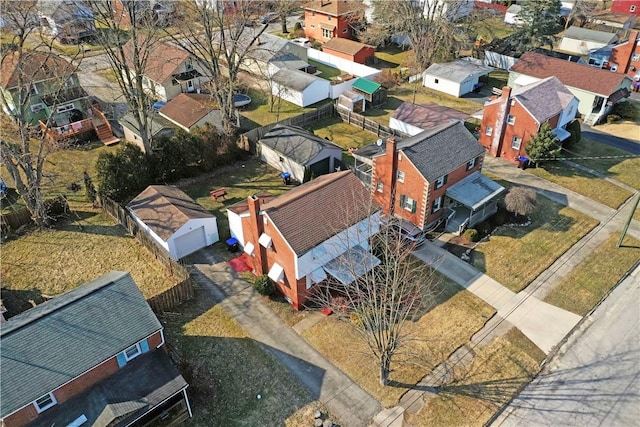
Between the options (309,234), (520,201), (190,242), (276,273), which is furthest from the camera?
(520,201)

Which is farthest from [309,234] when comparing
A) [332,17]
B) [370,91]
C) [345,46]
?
[332,17]

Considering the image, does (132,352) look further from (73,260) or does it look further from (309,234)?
(73,260)

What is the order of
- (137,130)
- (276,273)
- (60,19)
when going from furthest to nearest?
(60,19) < (137,130) < (276,273)

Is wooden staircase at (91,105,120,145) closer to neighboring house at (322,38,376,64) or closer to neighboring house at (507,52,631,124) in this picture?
neighboring house at (322,38,376,64)

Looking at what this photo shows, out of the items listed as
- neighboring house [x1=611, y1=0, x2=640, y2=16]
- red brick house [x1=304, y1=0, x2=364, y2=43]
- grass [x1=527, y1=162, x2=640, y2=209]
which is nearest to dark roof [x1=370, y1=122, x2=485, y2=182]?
A: grass [x1=527, y1=162, x2=640, y2=209]

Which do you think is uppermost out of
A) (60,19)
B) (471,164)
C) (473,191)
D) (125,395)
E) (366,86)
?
(60,19)

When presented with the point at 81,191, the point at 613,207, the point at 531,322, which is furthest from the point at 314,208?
the point at 613,207

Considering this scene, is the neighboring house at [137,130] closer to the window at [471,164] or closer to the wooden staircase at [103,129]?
the wooden staircase at [103,129]
